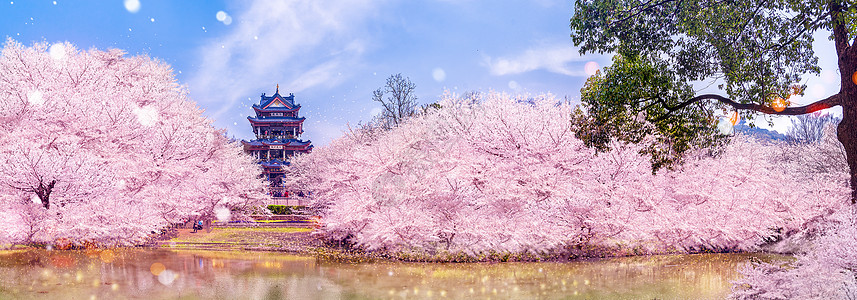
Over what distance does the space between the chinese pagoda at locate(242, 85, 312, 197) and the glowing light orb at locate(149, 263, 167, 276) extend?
35.7 metres

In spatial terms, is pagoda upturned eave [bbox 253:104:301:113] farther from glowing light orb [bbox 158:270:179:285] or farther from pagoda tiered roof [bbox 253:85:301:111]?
glowing light orb [bbox 158:270:179:285]

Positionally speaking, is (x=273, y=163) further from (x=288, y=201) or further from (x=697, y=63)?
(x=697, y=63)

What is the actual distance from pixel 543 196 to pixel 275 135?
4368cm

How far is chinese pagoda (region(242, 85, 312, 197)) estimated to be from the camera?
52000 mm

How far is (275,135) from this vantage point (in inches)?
2167

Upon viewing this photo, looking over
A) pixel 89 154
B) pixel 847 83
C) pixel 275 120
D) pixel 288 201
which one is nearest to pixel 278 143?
pixel 275 120

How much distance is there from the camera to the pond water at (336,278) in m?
11.3

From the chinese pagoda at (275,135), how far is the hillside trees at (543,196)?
113 feet

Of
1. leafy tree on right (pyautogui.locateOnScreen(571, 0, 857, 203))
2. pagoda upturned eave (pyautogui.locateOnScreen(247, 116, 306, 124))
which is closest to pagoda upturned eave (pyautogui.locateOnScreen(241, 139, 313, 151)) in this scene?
pagoda upturned eave (pyautogui.locateOnScreen(247, 116, 306, 124))

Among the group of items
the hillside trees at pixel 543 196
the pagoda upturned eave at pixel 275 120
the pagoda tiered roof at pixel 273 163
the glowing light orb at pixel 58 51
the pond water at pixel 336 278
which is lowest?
the pond water at pixel 336 278

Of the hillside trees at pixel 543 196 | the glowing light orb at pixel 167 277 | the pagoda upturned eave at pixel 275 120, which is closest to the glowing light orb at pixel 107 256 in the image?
the glowing light orb at pixel 167 277

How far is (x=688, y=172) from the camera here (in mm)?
19219

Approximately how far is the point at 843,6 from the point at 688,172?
12825 mm

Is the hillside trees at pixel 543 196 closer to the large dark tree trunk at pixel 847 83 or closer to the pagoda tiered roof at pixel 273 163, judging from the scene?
the large dark tree trunk at pixel 847 83
